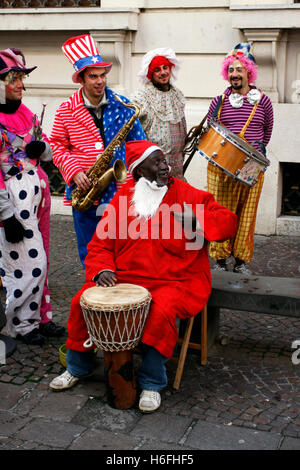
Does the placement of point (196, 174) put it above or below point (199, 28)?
below

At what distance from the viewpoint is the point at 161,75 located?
234 inches

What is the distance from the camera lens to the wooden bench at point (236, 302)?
14.3 feet

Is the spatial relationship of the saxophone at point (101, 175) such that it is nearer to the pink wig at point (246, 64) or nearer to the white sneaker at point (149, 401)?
the white sneaker at point (149, 401)

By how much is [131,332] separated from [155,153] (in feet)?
3.87

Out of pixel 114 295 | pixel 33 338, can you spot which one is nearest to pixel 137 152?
pixel 114 295

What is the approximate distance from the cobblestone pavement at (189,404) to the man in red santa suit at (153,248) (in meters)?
0.19

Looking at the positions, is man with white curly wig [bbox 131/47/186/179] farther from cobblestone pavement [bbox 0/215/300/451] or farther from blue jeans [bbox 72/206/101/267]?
cobblestone pavement [bbox 0/215/300/451]

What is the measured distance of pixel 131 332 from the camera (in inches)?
154

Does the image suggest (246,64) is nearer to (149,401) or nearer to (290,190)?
(290,190)

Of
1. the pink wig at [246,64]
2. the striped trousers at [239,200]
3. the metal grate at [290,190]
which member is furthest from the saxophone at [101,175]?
the metal grate at [290,190]

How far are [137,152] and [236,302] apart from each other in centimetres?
120

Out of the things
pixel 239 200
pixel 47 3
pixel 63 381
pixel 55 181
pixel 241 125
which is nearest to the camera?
pixel 63 381
